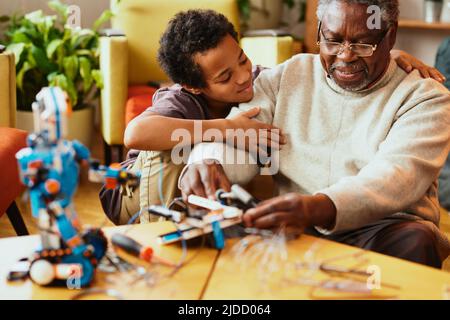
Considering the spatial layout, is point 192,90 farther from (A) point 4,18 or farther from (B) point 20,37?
(A) point 4,18

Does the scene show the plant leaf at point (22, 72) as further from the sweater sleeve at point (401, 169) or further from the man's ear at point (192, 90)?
the sweater sleeve at point (401, 169)

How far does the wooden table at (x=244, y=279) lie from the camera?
1.08 metres

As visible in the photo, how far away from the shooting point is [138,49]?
3.13 m

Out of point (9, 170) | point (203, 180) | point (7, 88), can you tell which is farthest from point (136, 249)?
point (7, 88)

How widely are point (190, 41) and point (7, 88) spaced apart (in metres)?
0.96

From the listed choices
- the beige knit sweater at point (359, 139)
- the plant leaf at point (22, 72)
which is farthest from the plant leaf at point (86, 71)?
the beige knit sweater at point (359, 139)

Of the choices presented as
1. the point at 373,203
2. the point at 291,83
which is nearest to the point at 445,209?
the point at 291,83

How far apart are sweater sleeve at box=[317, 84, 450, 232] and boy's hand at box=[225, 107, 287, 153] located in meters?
0.25

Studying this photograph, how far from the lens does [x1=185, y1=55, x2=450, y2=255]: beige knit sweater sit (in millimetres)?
1347

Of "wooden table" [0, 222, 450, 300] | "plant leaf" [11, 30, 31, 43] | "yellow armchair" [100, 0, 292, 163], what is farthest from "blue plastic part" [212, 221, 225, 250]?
"plant leaf" [11, 30, 31, 43]

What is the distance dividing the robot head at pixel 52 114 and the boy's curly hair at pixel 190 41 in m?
0.68

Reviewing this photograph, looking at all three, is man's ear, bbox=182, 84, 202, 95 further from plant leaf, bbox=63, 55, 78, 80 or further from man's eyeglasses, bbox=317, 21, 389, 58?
plant leaf, bbox=63, 55, 78, 80
